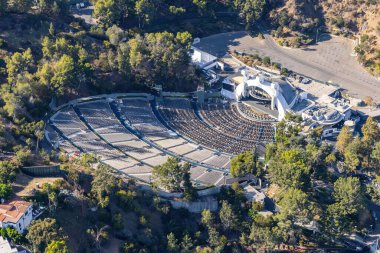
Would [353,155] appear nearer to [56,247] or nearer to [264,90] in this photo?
[264,90]

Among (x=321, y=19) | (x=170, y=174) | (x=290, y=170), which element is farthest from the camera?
(x=321, y=19)

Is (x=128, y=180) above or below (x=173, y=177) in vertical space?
below

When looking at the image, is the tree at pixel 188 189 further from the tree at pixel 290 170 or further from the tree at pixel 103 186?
the tree at pixel 290 170

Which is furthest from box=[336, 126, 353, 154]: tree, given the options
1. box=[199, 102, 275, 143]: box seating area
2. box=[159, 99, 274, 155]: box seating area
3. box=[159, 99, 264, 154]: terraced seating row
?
box=[159, 99, 264, 154]: terraced seating row

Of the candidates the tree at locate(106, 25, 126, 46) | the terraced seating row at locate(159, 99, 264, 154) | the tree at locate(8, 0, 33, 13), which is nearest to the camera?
the terraced seating row at locate(159, 99, 264, 154)

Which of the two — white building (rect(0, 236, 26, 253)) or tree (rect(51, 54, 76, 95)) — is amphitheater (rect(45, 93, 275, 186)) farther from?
white building (rect(0, 236, 26, 253))

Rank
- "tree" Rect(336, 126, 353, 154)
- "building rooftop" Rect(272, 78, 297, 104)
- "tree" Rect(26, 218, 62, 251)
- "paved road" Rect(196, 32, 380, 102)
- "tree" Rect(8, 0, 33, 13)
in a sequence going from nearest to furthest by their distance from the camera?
1. "tree" Rect(26, 218, 62, 251)
2. "tree" Rect(336, 126, 353, 154)
3. "building rooftop" Rect(272, 78, 297, 104)
4. "tree" Rect(8, 0, 33, 13)
5. "paved road" Rect(196, 32, 380, 102)

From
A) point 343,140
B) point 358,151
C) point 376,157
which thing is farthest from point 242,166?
point 376,157
